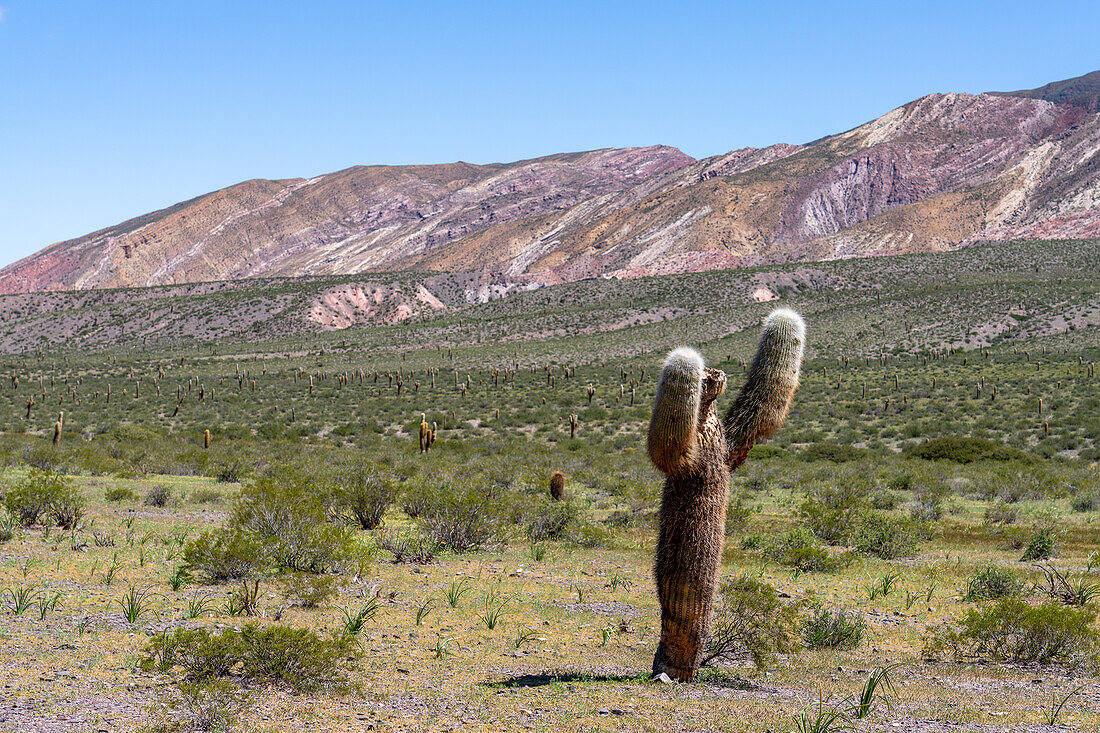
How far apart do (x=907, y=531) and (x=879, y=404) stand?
2689 cm

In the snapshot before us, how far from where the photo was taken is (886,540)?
595 inches

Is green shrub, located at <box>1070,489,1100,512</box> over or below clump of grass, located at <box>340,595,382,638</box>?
below

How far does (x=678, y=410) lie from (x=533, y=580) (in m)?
5.86

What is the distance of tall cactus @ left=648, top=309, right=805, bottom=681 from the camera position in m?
7.37

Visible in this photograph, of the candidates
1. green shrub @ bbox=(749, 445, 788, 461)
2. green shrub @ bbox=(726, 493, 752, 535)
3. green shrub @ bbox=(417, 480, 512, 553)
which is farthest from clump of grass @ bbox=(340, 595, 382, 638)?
green shrub @ bbox=(749, 445, 788, 461)

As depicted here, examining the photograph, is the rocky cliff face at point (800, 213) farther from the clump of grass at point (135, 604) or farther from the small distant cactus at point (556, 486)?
the clump of grass at point (135, 604)

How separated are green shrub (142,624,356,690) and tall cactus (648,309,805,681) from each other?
2.74 m

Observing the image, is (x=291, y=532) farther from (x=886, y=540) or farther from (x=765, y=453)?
(x=765, y=453)

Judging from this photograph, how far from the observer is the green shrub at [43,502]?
14.7 metres

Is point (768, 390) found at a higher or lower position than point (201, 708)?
higher

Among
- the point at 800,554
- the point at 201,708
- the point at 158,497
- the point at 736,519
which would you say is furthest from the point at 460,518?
the point at 201,708

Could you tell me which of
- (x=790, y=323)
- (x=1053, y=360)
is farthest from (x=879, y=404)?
(x=790, y=323)

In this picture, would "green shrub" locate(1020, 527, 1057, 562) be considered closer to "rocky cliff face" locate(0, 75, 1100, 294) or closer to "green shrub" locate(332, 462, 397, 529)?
"green shrub" locate(332, 462, 397, 529)

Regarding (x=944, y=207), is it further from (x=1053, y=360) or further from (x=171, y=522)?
(x=171, y=522)
